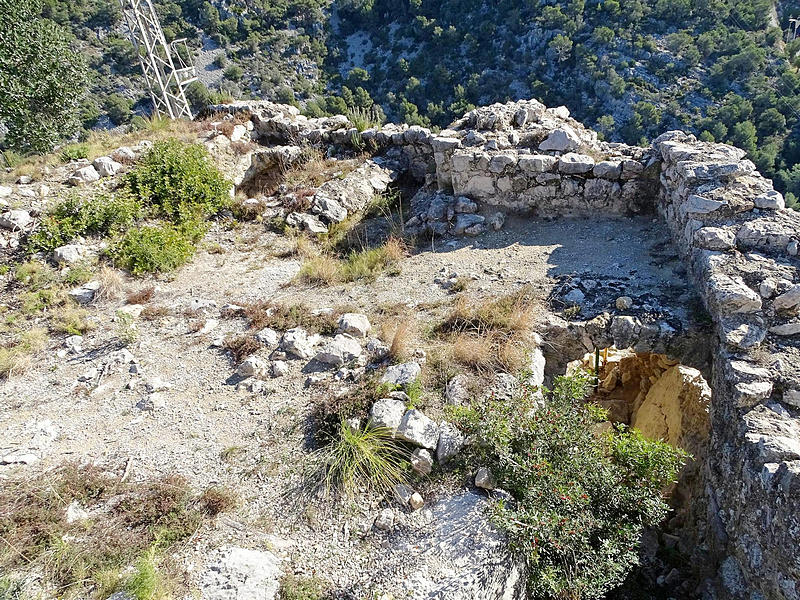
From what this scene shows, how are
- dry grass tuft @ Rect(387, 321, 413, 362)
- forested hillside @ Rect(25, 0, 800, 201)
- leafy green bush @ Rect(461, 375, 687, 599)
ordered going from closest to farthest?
leafy green bush @ Rect(461, 375, 687, 599) < dry grass tuft @ Rect(387, 321, 413, 362) < forested hillside @ Rect(25, 0, 800, 201)

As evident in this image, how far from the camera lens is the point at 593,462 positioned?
395cm

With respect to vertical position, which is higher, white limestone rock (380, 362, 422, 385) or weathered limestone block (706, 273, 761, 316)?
weathered limestone block (706, 273, 761, 316)

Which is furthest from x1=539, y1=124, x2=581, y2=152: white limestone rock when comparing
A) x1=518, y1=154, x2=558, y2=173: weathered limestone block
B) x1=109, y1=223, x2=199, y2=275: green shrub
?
x1=109, y1=223, x2=199, y2=275: green shrub

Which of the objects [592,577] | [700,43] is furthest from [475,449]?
[700,43]

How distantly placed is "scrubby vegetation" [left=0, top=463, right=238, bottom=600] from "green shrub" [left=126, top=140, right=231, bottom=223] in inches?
217

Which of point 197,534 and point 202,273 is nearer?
point 197,534

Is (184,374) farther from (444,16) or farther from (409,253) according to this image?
(444,16)

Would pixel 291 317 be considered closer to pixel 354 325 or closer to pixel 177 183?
pixel 354 325

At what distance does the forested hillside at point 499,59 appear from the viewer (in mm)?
34062

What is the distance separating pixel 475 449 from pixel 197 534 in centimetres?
237

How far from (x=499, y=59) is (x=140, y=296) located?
1805 inches

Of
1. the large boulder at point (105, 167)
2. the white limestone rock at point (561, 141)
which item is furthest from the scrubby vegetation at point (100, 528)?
the white limestone rock at point (561, 141)

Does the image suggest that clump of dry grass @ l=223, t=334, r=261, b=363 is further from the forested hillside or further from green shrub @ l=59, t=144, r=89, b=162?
the forested hillside

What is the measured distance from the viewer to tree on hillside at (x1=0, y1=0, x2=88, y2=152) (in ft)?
36.1
